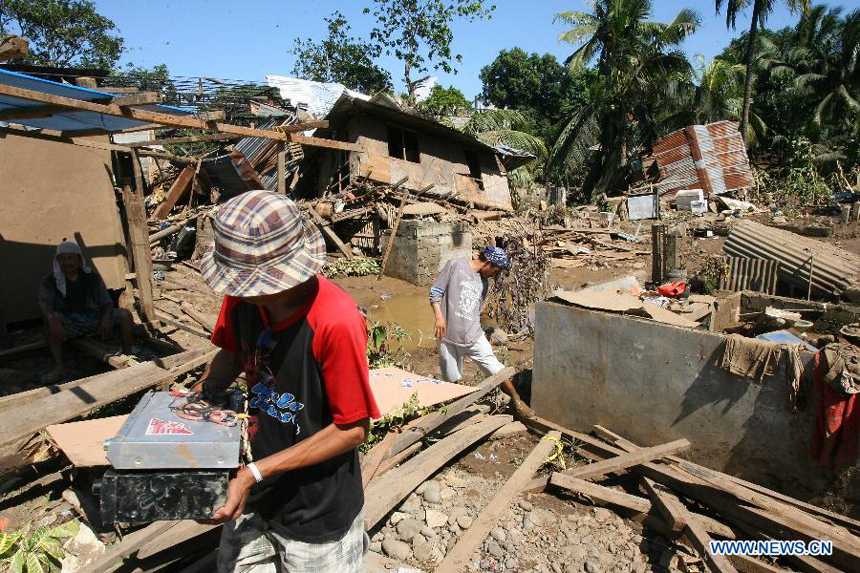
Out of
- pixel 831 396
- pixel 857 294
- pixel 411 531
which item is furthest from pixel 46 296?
pixel 857 294

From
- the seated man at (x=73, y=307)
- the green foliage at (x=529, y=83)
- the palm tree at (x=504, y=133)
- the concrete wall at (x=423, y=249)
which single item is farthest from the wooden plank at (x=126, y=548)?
the green foliage at (x=529, y=83)

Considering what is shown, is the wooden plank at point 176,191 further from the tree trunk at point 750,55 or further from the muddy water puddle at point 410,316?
the tree trunk at point 750,55

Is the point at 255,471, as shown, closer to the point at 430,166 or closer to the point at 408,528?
the point at 408,528

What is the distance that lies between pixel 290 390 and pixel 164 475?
0.44 metres

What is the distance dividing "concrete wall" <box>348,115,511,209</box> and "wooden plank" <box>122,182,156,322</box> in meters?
10.4

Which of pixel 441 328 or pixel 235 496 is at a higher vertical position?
pixel 235 496

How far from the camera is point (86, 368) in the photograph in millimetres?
5715

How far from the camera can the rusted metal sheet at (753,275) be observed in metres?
7.04

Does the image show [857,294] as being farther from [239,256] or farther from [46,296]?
[46,296]

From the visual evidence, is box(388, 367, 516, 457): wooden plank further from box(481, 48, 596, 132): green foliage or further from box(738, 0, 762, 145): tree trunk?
box(481, 48, 596, 132): green foliage

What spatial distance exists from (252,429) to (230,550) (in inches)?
20.7

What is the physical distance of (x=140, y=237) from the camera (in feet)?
20.1

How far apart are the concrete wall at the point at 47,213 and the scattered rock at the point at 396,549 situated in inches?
221

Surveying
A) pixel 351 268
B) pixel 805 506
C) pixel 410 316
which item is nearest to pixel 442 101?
pixel 351 268
